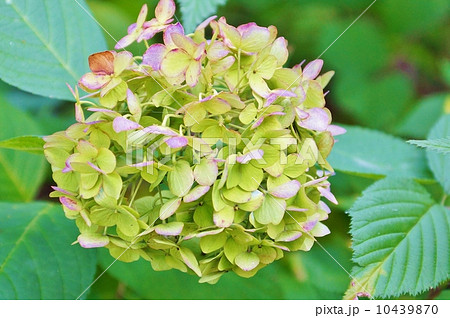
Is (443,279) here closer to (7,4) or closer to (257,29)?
(257,29)

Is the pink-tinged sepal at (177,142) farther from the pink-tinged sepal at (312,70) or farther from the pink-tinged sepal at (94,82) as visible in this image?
the pink-tinged sepal at (312,70)

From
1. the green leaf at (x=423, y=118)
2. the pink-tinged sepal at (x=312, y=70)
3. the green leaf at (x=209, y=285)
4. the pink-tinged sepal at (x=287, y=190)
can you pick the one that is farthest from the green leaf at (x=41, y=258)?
the green leaf at (x=423, y=118)

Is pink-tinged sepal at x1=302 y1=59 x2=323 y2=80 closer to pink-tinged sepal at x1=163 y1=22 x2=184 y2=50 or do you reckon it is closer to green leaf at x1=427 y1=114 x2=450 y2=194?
pink-tinged sepal at x1=163 y1=22 x2=184 y2=50

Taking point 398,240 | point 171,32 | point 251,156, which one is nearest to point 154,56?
point 171,32

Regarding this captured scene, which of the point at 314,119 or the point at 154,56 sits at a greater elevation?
the point at 154,56

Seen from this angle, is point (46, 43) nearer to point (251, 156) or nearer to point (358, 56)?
point (251, 156)
